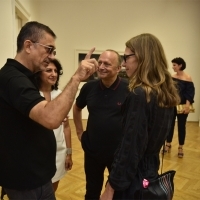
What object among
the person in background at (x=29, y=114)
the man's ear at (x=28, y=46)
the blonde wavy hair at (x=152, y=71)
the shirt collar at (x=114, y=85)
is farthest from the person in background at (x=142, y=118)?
the shirt collar at (x=114, y=85)

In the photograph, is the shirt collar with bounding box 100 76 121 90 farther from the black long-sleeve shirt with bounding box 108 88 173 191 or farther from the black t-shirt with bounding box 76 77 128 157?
the black long-sleeve shirt with bounding box 108 88 173 191

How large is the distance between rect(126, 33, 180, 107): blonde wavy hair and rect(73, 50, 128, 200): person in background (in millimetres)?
707

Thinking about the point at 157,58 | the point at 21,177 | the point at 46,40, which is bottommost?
the point at 21,177

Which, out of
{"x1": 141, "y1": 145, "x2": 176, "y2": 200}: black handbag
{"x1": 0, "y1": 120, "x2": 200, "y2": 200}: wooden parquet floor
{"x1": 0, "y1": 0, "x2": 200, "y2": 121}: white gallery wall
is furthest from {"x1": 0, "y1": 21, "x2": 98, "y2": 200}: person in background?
{"x1": 0, "y1": 0, "x2": 200, "y2": 121}: white gallery wall

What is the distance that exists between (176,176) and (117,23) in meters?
5.08

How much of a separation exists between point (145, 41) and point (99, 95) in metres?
0.84

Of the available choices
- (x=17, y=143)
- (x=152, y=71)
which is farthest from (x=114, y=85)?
(x=17, y=143)

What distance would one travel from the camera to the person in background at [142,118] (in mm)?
1041

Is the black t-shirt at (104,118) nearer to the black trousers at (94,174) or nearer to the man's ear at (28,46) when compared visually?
the black trousers at (94,174)

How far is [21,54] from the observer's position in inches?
46.0

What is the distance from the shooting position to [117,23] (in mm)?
6664

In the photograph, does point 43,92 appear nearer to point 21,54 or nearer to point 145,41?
point 21,54

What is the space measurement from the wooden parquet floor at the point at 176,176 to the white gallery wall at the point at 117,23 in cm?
337

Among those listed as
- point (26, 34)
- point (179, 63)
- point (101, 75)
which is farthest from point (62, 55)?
point (26, 34)
